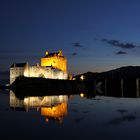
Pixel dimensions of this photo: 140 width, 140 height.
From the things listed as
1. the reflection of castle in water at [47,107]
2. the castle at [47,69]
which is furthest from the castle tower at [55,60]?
the reflection of castle in water at [47,107]

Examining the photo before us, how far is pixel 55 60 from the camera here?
77.6 metres

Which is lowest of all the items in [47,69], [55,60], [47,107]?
[47,107]

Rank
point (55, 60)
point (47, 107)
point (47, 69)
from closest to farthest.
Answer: point (47, 107) < point (47, 69) < point (55, 60)

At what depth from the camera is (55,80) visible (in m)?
67.8

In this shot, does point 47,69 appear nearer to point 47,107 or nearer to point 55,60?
point 55,60

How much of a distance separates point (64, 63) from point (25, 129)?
65328 millimetres

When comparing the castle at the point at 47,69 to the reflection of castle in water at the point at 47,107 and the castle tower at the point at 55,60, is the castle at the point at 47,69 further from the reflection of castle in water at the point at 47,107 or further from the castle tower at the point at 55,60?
the reflection of castle in water at the point at 47,107

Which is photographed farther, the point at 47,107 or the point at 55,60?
the point at 55,60

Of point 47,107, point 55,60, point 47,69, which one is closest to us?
point 47,107

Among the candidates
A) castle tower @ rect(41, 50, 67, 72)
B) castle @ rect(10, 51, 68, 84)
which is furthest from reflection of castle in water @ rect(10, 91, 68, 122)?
castle tower @ rect(41, 50, 67, 72)

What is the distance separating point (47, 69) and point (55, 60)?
8186 millimetres

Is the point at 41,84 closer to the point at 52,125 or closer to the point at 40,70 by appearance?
the point at 40,70

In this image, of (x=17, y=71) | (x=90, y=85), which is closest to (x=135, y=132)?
(x=17, y=71)

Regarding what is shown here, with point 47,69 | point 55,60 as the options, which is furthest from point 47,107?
point 55,60
